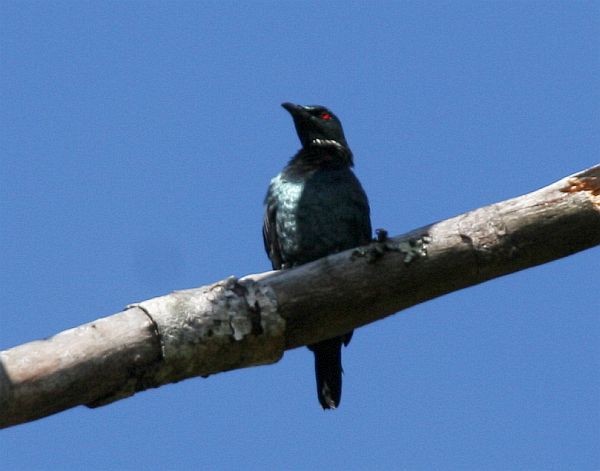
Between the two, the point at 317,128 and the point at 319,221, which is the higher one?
the point at 317,128

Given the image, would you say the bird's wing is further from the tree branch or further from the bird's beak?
the tree branch

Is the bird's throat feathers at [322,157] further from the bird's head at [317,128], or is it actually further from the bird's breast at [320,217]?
the bird's breast at [320,217]

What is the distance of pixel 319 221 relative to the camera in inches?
226

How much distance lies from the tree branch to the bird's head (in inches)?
91.1

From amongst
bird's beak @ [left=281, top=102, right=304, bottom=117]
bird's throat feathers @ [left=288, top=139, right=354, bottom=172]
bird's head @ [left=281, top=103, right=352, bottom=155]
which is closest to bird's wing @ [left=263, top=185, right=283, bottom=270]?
bird's throat feathers @ [left=288, top=139, right=354, bottom=172]

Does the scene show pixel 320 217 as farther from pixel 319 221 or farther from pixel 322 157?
pixel 322 157

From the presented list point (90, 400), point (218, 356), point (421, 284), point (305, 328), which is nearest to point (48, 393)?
point (90, 400)

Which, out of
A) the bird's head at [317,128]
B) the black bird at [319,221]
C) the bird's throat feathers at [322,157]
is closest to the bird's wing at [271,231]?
the black bird at [319,221]

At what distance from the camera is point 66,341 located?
374 cm

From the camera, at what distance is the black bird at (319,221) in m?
5.54

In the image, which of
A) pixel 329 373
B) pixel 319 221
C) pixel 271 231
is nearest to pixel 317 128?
pixel 271 231

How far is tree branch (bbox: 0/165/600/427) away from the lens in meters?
4.05

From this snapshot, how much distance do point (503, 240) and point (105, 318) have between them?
A: 162cm

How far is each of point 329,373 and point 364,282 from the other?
146 centimetres
